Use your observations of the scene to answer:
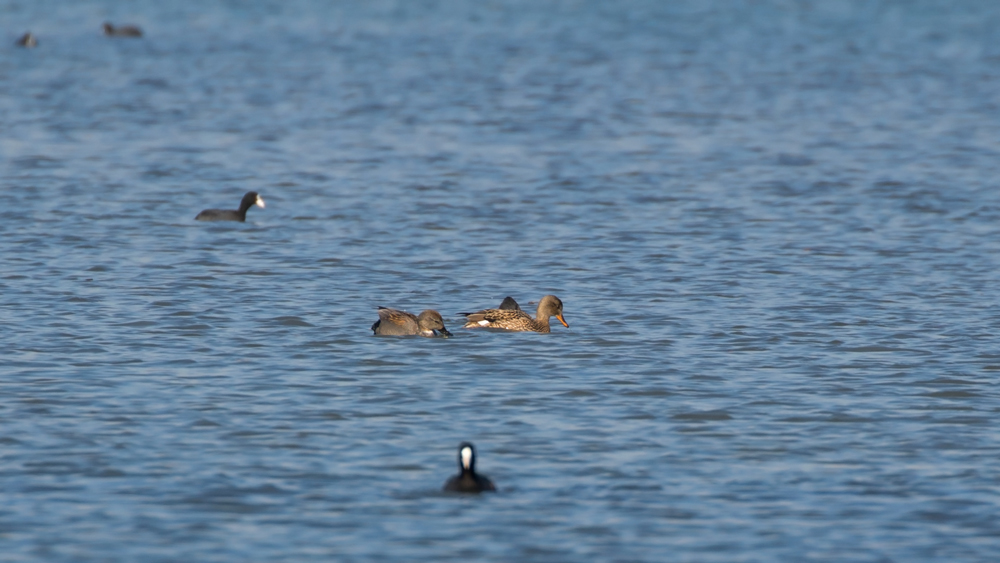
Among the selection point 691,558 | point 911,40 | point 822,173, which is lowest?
point 691,558

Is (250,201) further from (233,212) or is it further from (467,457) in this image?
(467,457)

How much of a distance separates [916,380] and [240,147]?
21403mm

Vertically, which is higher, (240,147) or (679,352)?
(240,147)

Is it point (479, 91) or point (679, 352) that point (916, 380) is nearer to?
point (679, 352)

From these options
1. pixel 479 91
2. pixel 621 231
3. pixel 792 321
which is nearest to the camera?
pixel 792 321

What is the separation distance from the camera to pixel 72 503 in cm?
1205

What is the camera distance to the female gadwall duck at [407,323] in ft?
56.7

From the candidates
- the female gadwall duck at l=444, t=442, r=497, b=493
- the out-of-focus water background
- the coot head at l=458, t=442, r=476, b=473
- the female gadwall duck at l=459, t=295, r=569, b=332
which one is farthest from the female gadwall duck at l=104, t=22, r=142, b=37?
the coot head at l=458, t=442, r=476, b=473

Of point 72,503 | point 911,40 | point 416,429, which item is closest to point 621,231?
point 416,429

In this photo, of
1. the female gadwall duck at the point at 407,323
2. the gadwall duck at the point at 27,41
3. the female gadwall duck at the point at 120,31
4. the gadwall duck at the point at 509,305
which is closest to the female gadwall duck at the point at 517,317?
the gadwall duck at the point at 509,305

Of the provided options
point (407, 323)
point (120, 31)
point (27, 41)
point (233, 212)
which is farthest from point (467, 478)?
point (120, 31)

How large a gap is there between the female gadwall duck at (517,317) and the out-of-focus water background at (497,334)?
247mm

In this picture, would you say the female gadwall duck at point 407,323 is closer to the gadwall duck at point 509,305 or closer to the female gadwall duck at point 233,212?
the gadwall duck at point 509,305

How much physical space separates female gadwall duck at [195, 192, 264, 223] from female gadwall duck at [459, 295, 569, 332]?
8172 mm
